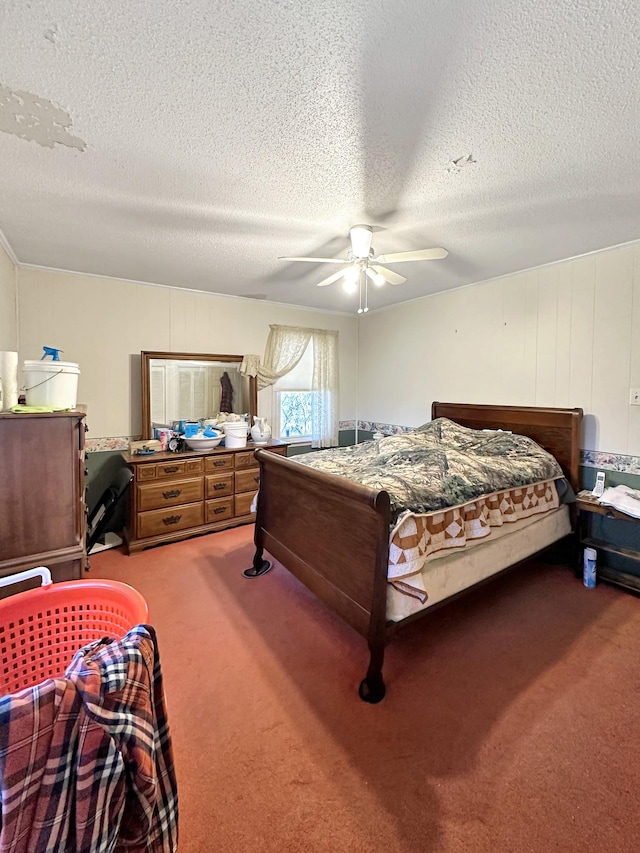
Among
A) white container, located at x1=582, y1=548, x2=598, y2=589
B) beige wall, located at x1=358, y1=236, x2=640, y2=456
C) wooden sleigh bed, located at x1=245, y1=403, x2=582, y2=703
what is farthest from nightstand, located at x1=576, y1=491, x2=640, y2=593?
beige wall, located at x1=358, y1=236, x2=640, y2=456

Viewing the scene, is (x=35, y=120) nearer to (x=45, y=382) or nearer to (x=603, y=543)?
(x=45, y=382)

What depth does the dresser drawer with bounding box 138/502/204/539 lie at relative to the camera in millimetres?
3166

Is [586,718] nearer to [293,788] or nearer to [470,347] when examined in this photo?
[293,788]

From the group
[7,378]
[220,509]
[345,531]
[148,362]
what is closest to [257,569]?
[220,509]

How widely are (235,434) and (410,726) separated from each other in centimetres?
272

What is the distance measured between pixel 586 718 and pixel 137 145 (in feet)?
10.2

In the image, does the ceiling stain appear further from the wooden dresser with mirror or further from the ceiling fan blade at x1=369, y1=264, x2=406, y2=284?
the wooden dresser with mirror

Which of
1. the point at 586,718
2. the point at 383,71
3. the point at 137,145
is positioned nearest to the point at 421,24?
the point at 383,71

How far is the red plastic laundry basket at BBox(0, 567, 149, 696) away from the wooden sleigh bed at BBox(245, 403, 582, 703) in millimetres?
1018

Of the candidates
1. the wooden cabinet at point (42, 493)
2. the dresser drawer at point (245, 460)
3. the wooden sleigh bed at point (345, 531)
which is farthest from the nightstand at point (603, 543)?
the wooden cabinet at point (42, 493)

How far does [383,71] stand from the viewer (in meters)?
1.22

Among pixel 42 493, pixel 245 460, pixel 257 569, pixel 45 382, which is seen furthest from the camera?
pixel 245 460

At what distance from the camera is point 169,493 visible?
3.27m

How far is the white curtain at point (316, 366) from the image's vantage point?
170 inches
